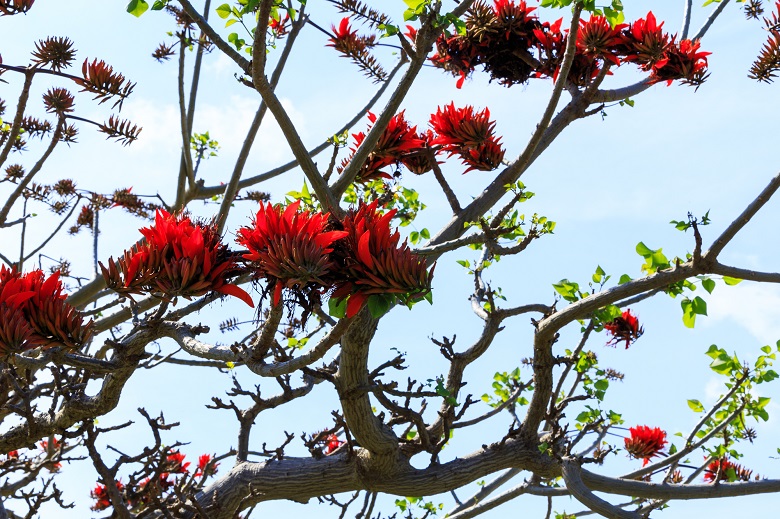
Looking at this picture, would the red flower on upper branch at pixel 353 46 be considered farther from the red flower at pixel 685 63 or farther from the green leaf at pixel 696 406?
the green leaf at pixel 696 406

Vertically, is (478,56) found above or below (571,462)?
above

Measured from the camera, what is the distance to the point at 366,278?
2.01m

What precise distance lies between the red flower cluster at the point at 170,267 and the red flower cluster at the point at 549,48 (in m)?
2.16

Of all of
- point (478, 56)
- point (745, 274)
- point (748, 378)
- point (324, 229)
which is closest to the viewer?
point (324, 229)

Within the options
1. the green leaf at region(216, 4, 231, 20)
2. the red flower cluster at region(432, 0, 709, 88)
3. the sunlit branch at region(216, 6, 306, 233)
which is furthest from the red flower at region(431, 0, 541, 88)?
the green leaf at region(216, 4, 231, 20)

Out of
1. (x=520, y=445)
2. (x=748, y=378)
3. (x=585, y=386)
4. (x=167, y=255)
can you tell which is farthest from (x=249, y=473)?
(x=748, y=378)

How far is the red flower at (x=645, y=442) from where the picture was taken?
535cm

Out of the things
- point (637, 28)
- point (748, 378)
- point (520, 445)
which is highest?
point (637, 28)

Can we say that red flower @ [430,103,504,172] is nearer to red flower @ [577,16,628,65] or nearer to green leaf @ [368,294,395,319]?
red flower @ [577,16,628,65]

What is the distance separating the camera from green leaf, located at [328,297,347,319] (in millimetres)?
2139

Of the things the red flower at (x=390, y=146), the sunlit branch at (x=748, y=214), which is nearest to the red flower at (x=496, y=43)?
the red flower at (x=390, y=146)

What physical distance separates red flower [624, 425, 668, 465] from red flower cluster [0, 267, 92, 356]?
4260mm

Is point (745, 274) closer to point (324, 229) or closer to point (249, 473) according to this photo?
point (324, 229)

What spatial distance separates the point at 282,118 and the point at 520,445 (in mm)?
2361
